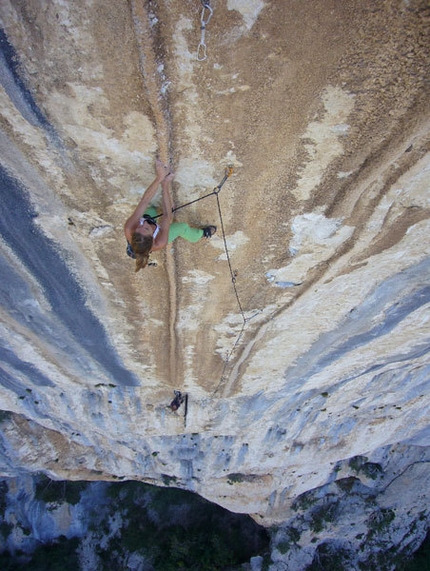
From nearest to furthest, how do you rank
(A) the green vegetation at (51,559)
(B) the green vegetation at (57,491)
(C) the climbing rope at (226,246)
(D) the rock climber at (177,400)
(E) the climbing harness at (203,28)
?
1. (E) the climbing harness at (203,28)
2. (C) the climbing rope at (226,246)
3. (D) the rock climber at (177,400)
4. (A) the green vegetation at (51,559)
5. (B) the green vegetation at (57,491)

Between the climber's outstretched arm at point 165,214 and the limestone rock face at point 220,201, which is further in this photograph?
the climber's outstretched arm at point 165,214

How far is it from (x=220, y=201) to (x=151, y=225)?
407 millimetres

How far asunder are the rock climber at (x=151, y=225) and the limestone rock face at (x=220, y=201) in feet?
0.28

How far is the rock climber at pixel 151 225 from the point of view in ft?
5.68

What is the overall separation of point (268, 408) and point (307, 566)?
19.4 feet

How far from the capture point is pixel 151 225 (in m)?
1.82

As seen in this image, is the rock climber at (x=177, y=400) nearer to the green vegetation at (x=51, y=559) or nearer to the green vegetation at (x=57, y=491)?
the green vegetation at (x=57, y=491)

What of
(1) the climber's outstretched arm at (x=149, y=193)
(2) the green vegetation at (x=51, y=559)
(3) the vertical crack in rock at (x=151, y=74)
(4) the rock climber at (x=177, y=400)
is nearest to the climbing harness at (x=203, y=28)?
(3) the vertical crack in rock at (x=151, y=74)

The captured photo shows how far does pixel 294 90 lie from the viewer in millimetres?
1457

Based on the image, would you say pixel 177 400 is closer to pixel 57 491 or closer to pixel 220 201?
pixel 220 201

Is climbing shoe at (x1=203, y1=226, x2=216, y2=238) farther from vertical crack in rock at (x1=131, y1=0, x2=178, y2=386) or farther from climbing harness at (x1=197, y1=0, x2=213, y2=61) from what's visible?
climbing harness at (x1=197, y1=0, x2=213, y2=61)

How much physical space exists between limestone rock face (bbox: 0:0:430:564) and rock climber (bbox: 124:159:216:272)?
0.09 m

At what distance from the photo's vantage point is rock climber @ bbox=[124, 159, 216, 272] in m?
1.73

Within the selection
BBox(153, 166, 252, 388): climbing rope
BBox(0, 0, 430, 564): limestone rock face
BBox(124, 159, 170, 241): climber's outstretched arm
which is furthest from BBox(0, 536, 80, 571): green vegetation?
BBox(124, 159, 170, 241): climber's outstretched arm
